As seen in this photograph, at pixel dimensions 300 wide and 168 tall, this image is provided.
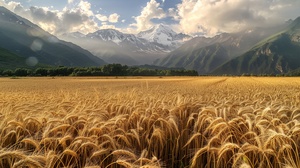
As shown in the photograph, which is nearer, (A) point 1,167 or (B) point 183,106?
(A) point 1,167

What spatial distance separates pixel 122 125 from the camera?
4.62 meters

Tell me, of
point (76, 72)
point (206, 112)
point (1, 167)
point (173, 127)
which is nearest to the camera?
point (1, 167)

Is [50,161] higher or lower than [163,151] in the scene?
higher

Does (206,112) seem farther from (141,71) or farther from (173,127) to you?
(141,71)

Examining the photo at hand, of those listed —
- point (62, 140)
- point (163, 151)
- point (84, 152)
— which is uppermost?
point (62, 140)

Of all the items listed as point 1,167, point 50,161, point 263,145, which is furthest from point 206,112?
point 1,167

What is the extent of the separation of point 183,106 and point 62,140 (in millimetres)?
3546

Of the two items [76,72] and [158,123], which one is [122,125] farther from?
[76,72]

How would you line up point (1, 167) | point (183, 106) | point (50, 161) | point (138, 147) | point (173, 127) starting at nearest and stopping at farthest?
1. point (50, 161)
2. point (1, 167)
3. point (138, 147)
4. point (173, 127)
5. point (183, 106)

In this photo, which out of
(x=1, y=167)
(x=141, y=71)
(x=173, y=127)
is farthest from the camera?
(x=141, y=71)

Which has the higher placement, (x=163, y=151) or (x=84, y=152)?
(x=84, y=152)

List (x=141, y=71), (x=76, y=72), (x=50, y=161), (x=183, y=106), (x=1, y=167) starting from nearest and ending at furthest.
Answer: (x=50, y=161), (x=1, y=167), (x=183, y=106), (x=76, y=72), (x=141, y=71)

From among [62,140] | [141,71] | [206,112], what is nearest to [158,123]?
[206,112]

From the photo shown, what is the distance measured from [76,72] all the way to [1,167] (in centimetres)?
11295
